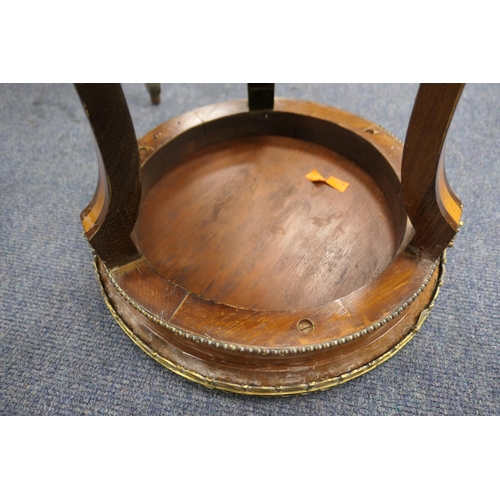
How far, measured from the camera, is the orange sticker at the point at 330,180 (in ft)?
3.59

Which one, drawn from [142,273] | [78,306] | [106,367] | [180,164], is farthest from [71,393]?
[180,164]

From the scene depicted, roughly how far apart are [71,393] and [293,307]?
50cm

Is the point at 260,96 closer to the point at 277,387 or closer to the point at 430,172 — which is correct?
the point at 430,172

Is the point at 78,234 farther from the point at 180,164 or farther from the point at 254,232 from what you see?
the point at 254,232

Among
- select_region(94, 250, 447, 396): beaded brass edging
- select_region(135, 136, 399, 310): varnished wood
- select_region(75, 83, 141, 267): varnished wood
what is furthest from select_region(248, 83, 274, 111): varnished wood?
select_region(94, 250, 447, 396): beaded brass edging

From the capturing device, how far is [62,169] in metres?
1.42

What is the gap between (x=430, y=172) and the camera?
2.31 ft

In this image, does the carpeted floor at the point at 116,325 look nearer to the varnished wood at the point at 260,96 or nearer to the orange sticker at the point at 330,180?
the orange sticker at the point at 330,180

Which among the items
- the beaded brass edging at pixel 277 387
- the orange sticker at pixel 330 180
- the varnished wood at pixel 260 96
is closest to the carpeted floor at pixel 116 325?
the beaded brass edging at pixel 277 387

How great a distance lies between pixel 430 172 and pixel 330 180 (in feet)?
1.38

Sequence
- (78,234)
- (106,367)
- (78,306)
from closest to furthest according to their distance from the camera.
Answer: (106,367) → (78,306) → (78,234)

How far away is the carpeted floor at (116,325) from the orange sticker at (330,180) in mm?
341

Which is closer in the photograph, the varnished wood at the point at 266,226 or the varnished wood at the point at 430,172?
the varnished wood at the point at 430,172

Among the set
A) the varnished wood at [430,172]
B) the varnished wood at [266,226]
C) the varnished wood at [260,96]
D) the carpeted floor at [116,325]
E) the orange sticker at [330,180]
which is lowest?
the carpeted floor at [116,325]
